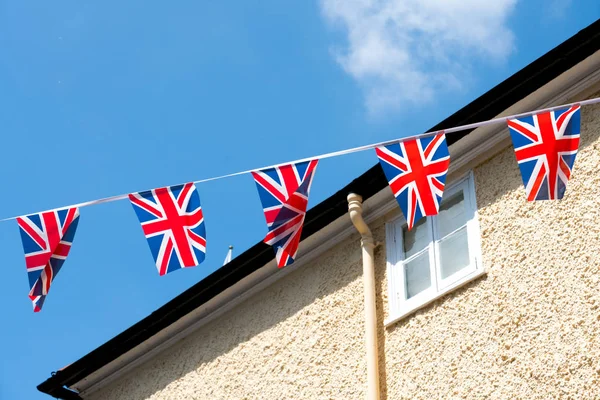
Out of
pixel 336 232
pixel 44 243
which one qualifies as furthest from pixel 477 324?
pixel 44 243

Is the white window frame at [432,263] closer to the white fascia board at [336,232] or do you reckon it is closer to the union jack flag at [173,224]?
the white fascia board at [336,232]

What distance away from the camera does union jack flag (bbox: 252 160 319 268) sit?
24.4 ft

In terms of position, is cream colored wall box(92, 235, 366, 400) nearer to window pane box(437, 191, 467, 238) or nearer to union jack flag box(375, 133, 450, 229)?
window pane box(437, 191, 467, 238)

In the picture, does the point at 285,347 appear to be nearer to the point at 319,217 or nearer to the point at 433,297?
the point at 319,217

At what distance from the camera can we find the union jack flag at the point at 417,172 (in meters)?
6.95

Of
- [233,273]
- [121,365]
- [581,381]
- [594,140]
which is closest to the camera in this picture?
[581,381]

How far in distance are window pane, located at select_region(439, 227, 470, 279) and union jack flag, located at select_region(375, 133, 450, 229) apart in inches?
45.2

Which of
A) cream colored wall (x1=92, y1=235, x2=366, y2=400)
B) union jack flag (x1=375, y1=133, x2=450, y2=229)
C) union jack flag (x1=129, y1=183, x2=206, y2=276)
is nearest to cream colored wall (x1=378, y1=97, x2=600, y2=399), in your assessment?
Answer: cream colored wall (x1=92, y1=235, x2=366, y2=400)

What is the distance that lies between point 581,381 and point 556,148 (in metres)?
1.49

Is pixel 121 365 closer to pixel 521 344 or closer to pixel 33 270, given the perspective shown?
pixel 33 270

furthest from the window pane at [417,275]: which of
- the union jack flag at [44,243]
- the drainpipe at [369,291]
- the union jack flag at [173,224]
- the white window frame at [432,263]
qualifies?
the union jack flag at [44,243]

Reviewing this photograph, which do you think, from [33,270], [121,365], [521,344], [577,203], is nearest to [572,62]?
[577,203]

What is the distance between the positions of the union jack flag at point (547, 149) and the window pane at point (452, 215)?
1.57 m

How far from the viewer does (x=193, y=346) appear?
409 inches
